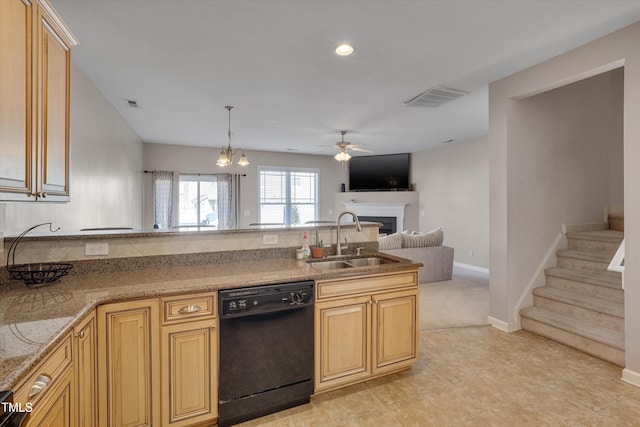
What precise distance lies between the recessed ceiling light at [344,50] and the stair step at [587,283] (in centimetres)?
320

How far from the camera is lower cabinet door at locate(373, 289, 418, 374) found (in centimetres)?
235

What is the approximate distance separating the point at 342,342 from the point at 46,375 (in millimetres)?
1614

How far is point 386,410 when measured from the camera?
213 cm

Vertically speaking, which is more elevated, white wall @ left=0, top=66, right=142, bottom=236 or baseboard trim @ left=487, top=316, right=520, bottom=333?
white wall @ left=0, top=66, right=142, bottom=236

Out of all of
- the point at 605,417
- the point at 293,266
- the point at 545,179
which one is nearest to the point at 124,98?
the point at 293,266

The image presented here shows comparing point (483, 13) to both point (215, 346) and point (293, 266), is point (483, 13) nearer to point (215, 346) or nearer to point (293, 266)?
point (293, 266)

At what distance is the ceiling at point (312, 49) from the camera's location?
214cm

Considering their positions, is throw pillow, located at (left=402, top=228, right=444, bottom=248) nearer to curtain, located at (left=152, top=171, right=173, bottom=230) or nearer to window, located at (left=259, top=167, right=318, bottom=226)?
window, located at (left=259, top=167, right=318, bottom=226)

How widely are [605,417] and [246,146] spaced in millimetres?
6804

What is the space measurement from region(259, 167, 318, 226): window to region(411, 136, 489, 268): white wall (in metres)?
2.71

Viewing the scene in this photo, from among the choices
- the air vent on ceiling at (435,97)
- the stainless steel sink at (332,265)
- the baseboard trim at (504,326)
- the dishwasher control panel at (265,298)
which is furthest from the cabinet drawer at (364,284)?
the air vent on ceiling at (435,97)

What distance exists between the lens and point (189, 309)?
1.81m

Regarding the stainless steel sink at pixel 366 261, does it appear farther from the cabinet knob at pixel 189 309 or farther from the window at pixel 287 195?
the window at pixel 287 195

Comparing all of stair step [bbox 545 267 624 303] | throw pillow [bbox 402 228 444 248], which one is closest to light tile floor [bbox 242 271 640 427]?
stair step [bbox 545 267 624 303]
